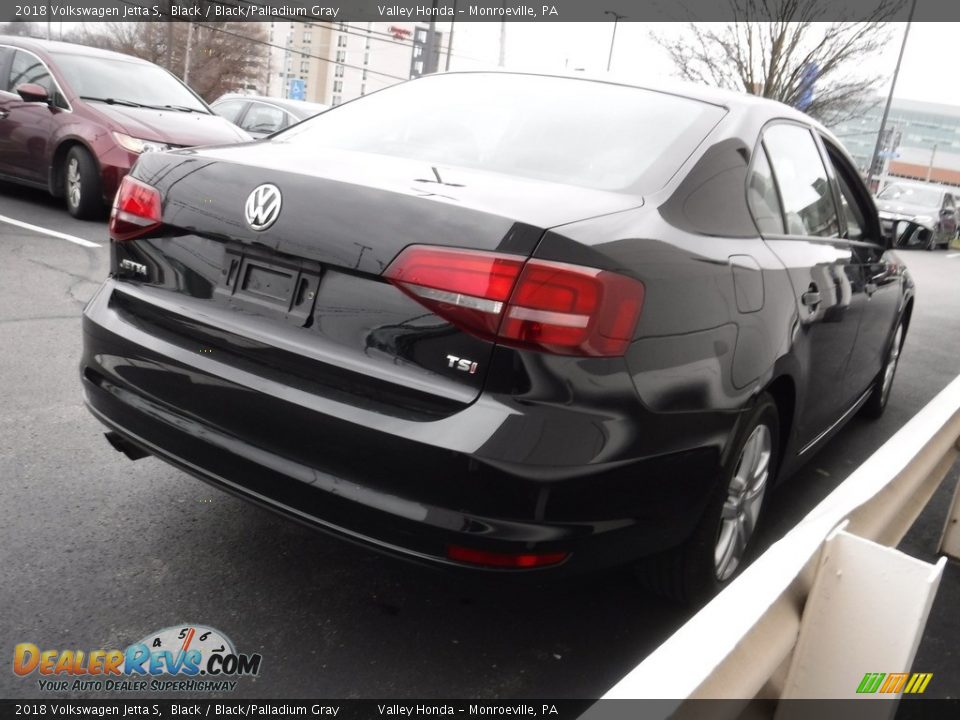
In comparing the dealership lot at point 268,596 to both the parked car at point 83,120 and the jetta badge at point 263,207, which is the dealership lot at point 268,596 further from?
the parked car at point 83,120

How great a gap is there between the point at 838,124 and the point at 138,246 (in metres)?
26.2

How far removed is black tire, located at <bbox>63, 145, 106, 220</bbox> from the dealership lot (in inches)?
207

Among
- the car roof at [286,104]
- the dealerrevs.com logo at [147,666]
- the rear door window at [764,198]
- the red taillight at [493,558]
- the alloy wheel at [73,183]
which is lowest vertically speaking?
the dealerrevs.com logo at [147,666]

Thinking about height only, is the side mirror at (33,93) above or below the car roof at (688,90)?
below

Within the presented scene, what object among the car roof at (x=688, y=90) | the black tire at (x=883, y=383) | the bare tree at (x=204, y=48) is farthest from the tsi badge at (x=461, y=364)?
the bare tree at (x=204, y=48)

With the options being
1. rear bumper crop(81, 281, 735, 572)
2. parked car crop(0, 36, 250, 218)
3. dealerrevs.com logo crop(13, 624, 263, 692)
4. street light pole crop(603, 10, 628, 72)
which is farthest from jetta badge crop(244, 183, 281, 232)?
street light pole crop(603, 10, 628, 72)

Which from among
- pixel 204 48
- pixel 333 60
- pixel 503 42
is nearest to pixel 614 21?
pixel 503 42

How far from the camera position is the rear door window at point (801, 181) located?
3336mm

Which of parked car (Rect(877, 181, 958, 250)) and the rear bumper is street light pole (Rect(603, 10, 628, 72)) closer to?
parked car (Rect(877, 181, 958, 250))

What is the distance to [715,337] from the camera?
8.36 ft

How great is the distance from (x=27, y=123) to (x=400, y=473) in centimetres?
845

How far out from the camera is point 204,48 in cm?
6869

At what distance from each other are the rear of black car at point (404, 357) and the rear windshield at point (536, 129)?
0.10 ft

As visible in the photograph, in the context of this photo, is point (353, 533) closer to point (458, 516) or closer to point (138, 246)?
point (458, 516)
